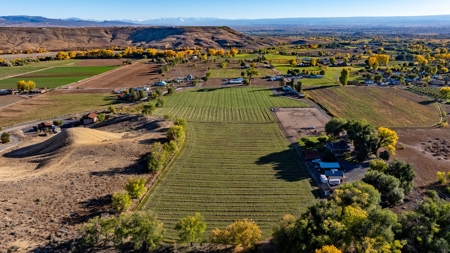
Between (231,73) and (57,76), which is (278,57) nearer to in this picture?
(231,73)

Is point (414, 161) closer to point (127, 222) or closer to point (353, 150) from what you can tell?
point (353, 150)

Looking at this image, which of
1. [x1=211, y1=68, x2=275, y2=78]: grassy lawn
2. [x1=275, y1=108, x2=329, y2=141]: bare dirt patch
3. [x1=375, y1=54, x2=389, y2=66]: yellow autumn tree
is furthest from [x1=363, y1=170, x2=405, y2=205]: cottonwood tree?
[x1=375, y1=54, x2=389, y2=66]: yellow autumn tree

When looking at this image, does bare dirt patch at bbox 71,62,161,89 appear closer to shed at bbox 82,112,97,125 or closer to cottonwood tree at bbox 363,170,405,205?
shed at bbox 82,112,97,125

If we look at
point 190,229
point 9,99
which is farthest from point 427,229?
point 9,99

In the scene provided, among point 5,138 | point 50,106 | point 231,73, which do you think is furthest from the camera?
point 231,73

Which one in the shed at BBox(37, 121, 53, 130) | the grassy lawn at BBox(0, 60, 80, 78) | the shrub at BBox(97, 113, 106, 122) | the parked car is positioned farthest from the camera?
the grassy lawn at BBox(0, 60, 80, 78)

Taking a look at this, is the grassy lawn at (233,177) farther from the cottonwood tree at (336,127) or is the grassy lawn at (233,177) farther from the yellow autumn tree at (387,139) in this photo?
the yellow autumn tree at (387,139)
